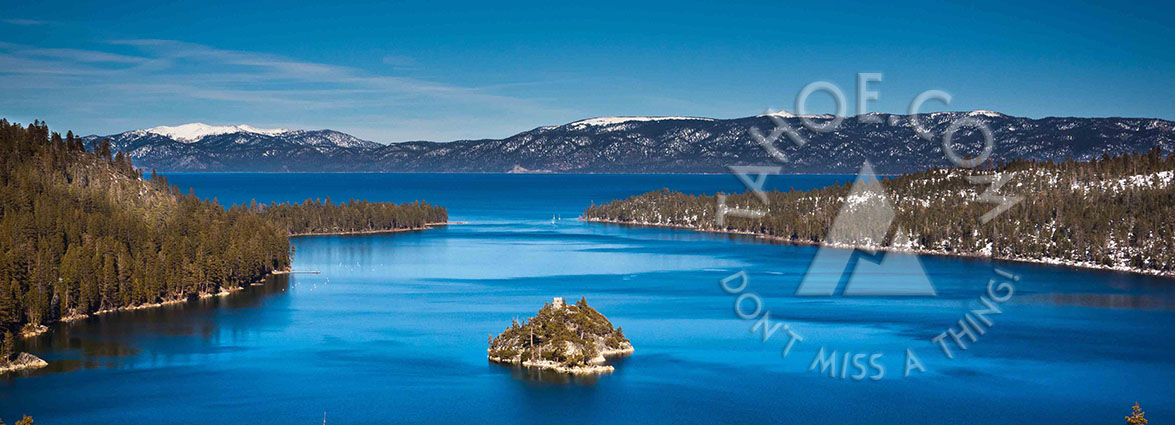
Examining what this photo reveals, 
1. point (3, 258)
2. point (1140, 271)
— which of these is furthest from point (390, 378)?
point (1140, 271)

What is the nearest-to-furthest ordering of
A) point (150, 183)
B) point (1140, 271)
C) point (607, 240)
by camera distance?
point (1140, 271)
point (150, 183)
point (607, 240)

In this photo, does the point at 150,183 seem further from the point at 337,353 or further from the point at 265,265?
the point at 337,353

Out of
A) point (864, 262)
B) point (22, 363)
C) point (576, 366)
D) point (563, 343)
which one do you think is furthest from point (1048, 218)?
point (22, 363)

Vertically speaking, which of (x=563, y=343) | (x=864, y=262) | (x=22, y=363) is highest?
(x=563, y=343)

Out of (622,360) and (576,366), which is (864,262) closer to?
(622,360)

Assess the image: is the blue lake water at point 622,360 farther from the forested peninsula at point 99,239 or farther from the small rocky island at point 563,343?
the forested peninsula at point 99,239

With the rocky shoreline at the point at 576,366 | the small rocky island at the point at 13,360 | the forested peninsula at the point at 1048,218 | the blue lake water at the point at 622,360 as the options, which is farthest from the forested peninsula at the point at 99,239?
the forested peninsula at the point at 1048,218
